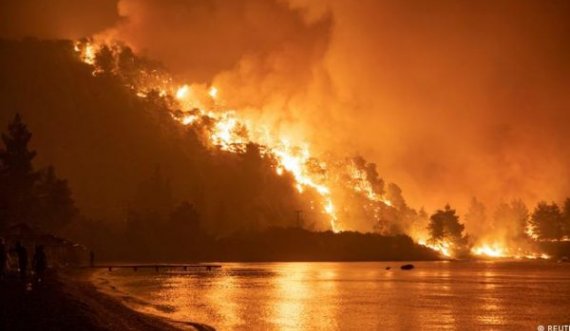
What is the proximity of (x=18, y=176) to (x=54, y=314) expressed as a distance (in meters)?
99.6

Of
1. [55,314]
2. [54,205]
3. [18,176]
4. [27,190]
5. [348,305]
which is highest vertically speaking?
[18,176]

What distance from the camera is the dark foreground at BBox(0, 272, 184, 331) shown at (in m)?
35.6

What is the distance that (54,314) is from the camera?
130 feet

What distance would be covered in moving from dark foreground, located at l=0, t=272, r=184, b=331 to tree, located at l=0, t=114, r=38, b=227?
67.2 m

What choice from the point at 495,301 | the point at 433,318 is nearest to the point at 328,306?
the point at 433,318

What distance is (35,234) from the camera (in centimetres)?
7725

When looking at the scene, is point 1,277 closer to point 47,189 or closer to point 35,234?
point 35,234

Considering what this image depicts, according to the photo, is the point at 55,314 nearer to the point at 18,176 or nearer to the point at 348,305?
the point at 348,305

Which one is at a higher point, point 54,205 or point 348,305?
point 54,205

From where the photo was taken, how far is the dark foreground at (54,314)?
35562 millimetres

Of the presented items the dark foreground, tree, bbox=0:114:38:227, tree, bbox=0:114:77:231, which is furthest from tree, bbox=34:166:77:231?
the dark foreground

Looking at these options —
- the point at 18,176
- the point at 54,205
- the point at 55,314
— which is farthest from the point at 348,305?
the point at 54,205

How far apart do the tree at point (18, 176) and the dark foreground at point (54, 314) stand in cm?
6723

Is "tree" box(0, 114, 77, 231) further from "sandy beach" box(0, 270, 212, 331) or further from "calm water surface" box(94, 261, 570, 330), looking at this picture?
"sandy beach" box(0, 270, 212, 331)
